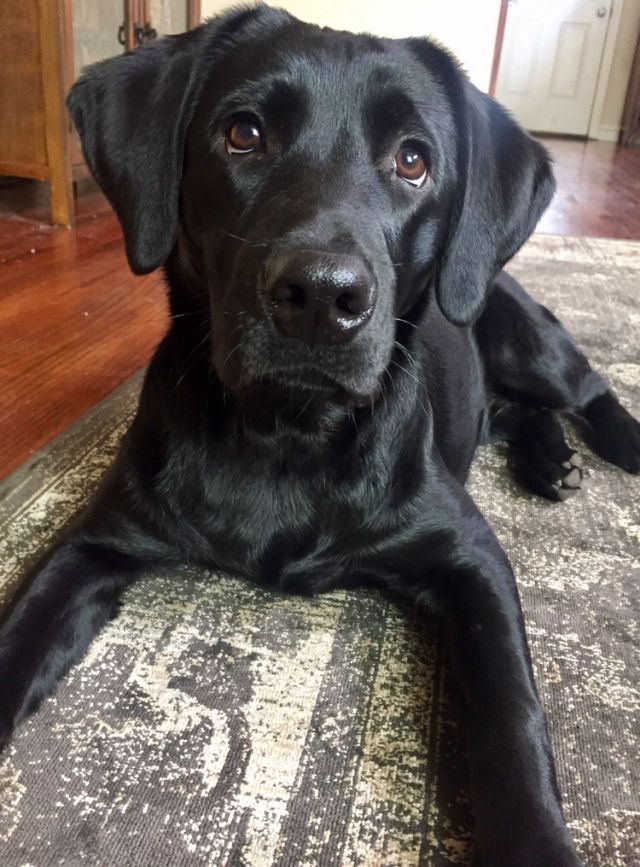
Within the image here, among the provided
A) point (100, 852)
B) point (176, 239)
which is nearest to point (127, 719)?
point (100, 852)

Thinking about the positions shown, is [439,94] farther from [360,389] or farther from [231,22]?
[360,389]

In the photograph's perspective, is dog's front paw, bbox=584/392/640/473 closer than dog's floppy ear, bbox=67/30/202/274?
No

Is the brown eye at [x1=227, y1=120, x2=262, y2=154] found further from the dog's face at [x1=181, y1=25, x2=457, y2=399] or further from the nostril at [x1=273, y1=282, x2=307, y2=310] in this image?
the nostril at [x1=273, y1=282, x2=307, y2=310]

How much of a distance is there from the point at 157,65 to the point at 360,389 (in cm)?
54

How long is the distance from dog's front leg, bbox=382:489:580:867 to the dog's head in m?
0.30

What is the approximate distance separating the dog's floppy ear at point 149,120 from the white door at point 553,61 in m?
8.06

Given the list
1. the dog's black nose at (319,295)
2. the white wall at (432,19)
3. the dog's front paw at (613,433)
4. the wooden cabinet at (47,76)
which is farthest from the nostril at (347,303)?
the white wall at (432,19)

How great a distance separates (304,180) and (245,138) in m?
0.12

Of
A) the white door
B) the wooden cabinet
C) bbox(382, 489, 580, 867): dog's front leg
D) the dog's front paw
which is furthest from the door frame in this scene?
bbox(382, 489, 580, 867): dog's front leg

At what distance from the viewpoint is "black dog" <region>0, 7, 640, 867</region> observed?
94 centimetres

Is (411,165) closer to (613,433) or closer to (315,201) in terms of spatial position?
(315,201)

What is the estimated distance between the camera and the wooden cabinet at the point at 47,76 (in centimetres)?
299

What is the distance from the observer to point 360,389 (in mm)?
953

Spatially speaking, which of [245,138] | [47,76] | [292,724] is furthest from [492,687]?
[47,76]
